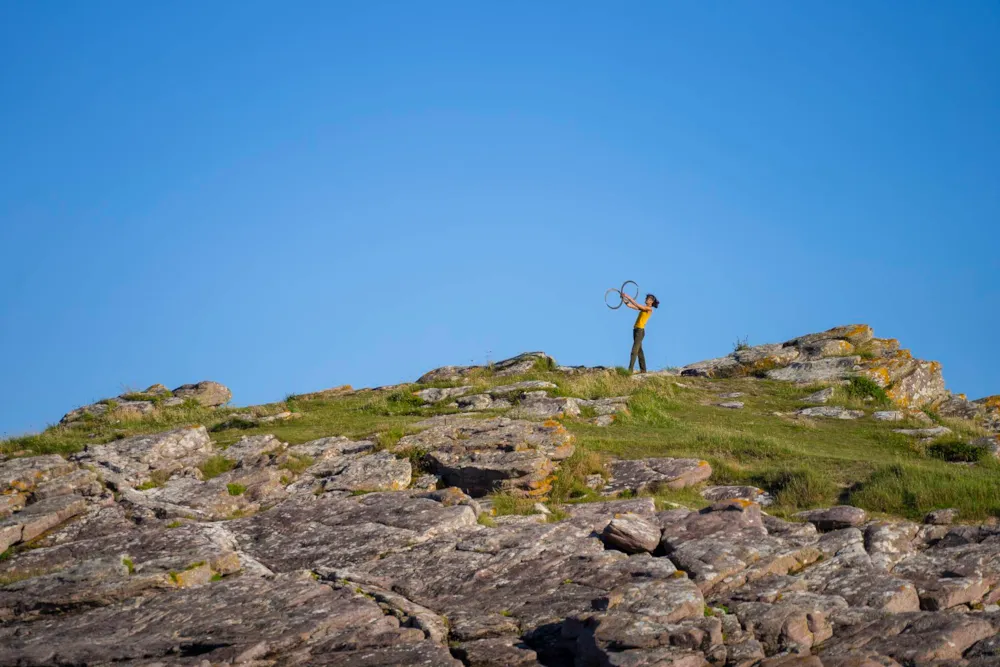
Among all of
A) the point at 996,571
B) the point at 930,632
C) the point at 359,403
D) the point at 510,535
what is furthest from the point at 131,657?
the point at 359,403

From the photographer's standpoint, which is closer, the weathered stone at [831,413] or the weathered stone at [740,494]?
the weathered stone at [740,494]

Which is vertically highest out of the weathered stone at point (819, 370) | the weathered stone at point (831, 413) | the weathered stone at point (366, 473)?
the weathered stone at point (819, 370)

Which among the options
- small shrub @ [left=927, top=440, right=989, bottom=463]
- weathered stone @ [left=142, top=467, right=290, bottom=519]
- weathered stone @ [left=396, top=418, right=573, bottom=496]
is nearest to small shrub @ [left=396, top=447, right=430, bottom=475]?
weathered stone @ [left=396, top=418, right=573, bottom=496]

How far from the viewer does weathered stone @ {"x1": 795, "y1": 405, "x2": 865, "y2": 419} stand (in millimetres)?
27328

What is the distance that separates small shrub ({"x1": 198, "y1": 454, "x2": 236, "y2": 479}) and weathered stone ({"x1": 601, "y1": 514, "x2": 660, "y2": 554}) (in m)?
9.38

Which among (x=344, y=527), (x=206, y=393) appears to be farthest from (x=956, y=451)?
(x=206, y=393)

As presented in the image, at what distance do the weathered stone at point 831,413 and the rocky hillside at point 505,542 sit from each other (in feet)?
3.81

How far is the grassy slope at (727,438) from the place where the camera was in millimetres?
17641

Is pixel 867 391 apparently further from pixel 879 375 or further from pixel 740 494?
pixel 740 494

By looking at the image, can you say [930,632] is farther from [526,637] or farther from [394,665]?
[394,665]

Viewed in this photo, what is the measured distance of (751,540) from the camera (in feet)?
45.4

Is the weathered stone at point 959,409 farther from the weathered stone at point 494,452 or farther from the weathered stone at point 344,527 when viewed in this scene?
the weathered stone at point 344,527

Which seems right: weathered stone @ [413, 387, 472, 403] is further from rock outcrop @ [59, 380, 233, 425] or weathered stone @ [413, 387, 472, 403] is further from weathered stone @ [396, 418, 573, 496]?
rock outcrop @ [59, 380, 233, 425]

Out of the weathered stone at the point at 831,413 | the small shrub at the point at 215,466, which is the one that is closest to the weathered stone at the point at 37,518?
the small shrub at the point at 215,466
